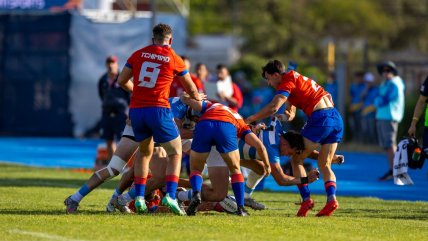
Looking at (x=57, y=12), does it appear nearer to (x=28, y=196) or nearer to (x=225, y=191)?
(x=28, y=196)

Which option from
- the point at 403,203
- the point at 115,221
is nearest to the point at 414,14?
the point at 403,203

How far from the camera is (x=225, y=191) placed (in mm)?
12758

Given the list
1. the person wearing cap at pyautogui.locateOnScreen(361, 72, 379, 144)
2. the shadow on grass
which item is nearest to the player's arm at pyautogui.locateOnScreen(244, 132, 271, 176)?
the shadow on grass

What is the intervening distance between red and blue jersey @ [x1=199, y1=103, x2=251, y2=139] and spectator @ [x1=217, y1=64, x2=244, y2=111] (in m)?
7.88

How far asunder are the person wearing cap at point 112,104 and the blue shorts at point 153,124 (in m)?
7.05

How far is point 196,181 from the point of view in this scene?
12.4 metres

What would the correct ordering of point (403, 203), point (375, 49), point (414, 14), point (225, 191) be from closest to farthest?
point (225, 191) < point (403, 203) < point (375, 49) < point (414, 14)

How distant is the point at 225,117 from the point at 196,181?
2.63 ft

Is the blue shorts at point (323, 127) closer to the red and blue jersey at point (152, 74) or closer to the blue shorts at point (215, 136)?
the blue shorts at point (215, 136)

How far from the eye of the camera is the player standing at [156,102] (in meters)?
12.1

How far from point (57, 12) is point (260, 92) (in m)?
6.90

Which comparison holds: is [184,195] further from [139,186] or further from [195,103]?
[195,103]

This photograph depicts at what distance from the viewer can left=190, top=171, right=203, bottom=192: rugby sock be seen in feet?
40.5

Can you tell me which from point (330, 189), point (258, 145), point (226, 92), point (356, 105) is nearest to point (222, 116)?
point (258, 145)
